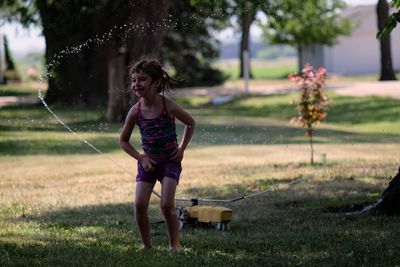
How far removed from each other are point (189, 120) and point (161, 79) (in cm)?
37

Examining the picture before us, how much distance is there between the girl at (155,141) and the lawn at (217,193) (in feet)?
1.21

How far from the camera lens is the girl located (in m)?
6.71

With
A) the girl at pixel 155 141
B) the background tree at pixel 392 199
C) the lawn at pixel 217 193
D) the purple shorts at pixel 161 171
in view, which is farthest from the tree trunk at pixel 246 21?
the purple shorts at pixel 161 171

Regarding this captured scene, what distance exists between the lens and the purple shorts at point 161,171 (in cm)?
673

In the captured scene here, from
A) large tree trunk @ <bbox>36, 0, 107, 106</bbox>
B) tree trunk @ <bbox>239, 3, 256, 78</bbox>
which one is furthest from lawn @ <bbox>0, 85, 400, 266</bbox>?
large tree trunk @ <bbox>36, 0, 107, 106</bbox>

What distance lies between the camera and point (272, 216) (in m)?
9.35

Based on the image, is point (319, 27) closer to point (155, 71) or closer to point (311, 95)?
point (311, 95)

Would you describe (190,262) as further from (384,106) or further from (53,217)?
(384,106)

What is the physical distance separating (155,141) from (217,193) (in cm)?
525

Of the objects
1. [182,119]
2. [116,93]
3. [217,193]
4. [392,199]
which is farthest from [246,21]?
[182,119]

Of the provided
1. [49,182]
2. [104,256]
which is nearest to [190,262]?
[104,256]

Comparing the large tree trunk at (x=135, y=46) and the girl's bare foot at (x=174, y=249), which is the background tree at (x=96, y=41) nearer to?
the large tree trunk at (x=135, y=46)

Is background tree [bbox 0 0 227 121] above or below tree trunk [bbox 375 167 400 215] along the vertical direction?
above

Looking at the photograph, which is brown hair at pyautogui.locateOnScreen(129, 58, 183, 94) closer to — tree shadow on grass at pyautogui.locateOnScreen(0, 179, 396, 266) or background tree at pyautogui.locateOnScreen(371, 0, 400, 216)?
tree shadow on grass at pyautogui.locateOnScreen(0, 179, 396, 266)
